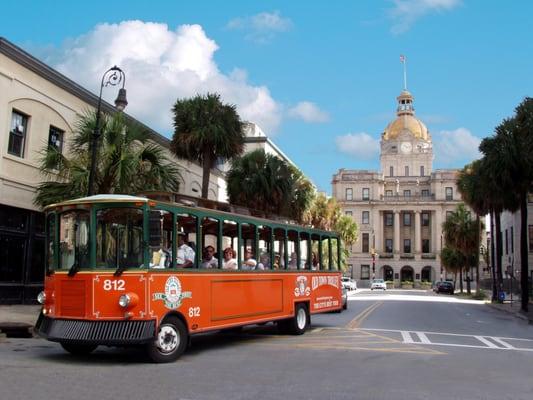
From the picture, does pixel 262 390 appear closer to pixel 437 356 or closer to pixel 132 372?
pixel 132 372

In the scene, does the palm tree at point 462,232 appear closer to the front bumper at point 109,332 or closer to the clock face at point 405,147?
the front bumper at point 109,332

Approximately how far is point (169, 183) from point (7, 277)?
24.5ft

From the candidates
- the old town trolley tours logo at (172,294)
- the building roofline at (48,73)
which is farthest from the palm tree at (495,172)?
the old town trolley tours logo at (172,294)

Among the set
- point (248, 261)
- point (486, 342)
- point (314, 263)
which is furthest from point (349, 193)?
point (248, 261)

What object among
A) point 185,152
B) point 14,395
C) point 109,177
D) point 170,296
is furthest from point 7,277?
point 14,395

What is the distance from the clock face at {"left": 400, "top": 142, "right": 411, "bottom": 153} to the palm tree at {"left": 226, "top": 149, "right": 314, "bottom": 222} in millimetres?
90115

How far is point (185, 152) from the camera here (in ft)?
92.5

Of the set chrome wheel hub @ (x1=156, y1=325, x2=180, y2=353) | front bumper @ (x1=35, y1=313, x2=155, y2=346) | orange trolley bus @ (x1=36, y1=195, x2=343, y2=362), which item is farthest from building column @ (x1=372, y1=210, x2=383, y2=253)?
front bumper @ (x1=35, y1=313, x2=155, y2=346)

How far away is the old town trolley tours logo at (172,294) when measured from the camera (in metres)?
10.4

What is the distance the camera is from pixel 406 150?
120 metres

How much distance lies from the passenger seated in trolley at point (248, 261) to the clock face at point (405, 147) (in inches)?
4367

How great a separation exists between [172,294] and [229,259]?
2.26 meters

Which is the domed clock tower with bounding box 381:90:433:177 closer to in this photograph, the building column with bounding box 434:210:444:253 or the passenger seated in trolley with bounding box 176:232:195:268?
the building column with bounding box 434:210:444:253

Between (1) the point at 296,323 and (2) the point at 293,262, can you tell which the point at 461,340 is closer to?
(1) the point at 296,323
